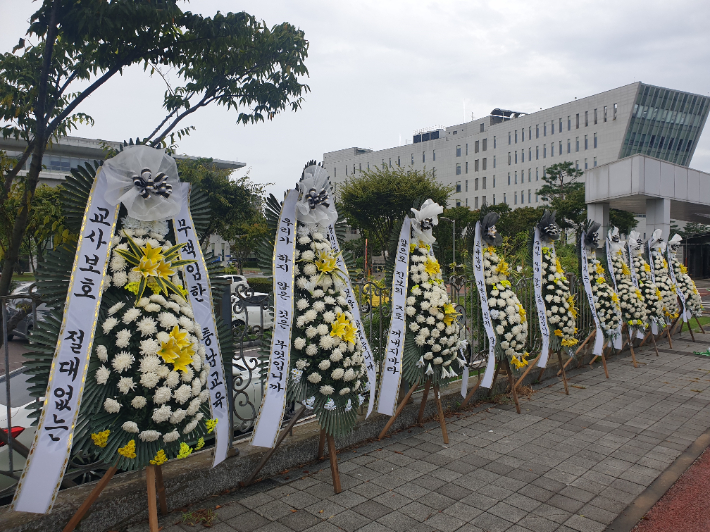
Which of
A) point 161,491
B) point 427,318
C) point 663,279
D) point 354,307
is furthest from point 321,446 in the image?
point 663,279

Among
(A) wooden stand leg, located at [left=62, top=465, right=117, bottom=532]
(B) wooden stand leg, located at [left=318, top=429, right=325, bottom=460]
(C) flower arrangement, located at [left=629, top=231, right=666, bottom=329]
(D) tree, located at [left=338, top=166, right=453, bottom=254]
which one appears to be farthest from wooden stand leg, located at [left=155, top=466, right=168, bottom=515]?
(D) tree, located at [left=338, top=166, right=453, bottom=254]

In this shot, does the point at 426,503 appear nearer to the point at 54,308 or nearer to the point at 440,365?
the point at 440,365

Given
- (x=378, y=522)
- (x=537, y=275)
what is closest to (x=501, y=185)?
(x=537, y=275)

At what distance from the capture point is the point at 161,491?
357 centimetres

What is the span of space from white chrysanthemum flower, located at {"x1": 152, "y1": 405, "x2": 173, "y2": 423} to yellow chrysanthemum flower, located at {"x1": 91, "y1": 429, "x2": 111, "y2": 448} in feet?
0.97

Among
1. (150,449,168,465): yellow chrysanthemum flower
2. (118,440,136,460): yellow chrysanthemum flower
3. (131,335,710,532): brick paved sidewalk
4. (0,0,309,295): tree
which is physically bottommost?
(131,335,710,532): brick paved sidewalk

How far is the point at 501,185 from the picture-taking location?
233 feet

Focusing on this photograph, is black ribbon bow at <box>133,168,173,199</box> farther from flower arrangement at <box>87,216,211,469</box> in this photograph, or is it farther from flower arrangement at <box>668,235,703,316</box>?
flower arrangement at <box>668,235,703,316</box>

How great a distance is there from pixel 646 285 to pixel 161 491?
10.3 meters

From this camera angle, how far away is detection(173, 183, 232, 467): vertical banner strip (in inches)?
139

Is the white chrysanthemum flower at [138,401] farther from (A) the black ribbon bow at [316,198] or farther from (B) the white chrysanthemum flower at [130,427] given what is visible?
(A) the black ribbon bow at [316,198]

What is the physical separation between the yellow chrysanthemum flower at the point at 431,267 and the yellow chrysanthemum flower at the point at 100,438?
11.3ft

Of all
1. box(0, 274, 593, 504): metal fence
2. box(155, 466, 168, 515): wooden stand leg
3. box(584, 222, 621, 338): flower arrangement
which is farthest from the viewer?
box(584, 222, 621, 338): flower arrangement

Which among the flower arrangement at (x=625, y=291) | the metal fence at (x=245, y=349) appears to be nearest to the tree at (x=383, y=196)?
the flower arrangement at (x=625, y=291)
